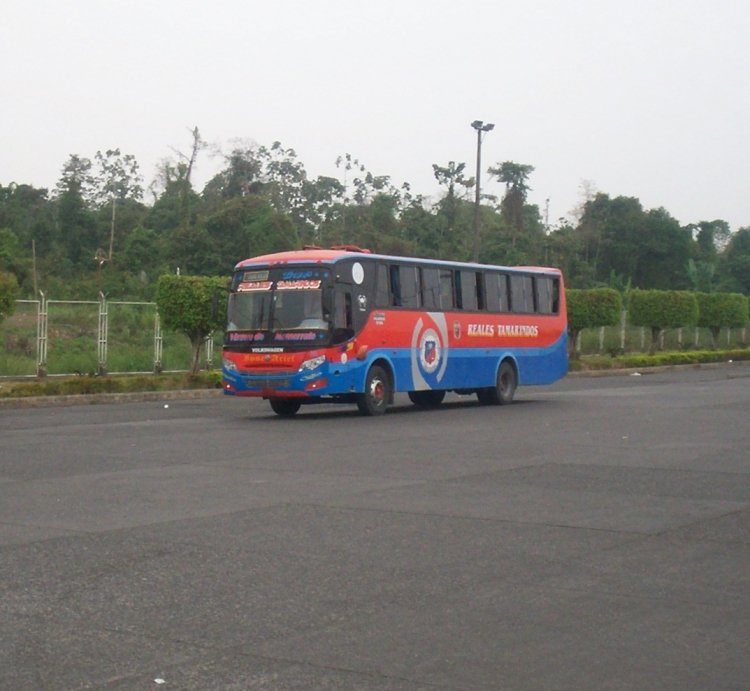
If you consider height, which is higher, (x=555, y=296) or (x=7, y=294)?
(x=7, y=294)

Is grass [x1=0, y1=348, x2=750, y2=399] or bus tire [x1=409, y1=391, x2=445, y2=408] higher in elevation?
grass [x1=0, y1=348, x2=750, y2=399]

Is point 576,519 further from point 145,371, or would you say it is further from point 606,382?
point 606,382

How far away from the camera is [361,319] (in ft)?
74.9

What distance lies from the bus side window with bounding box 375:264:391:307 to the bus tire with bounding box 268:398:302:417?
2.47 m

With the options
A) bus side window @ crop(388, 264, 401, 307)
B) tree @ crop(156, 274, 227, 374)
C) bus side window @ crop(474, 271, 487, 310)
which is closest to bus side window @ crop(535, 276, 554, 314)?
bus side window @ crop(474, 271, 487, 310)

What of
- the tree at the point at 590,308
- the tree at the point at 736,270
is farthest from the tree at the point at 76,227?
the tree at the point at 736,270

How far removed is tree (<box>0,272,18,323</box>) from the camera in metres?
26.1

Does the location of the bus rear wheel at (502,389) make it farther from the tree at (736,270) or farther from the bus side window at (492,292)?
the tree at (736,270)

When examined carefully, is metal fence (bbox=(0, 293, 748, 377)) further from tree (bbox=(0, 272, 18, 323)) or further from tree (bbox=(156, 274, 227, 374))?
tree (bbox=(0, 272, 18, 323))

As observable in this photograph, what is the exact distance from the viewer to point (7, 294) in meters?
26.2

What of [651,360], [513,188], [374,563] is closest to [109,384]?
[374,563]

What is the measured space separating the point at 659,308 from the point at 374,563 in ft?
154

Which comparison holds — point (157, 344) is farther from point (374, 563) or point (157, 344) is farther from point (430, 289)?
point (374, 563)

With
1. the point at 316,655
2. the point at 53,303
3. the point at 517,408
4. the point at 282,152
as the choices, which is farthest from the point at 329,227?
the point at 316,655
